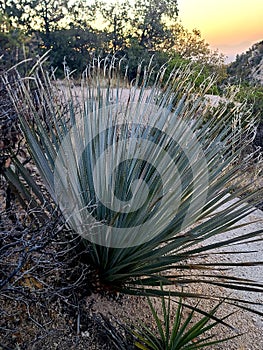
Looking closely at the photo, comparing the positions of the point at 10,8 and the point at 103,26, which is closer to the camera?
the point at 10,8

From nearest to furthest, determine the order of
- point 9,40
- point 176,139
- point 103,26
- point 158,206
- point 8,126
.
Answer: point 158,206 → point 176,139 → point 8,126 → point 9,40 → point 103,26

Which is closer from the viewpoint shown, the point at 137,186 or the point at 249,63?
the point at 137,186

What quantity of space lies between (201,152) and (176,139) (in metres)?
0.18

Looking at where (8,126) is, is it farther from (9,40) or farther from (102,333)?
(9,40)

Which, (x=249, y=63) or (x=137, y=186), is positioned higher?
(x=137, y=186)

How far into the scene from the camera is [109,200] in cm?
200

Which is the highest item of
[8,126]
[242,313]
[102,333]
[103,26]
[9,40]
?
[8,126]

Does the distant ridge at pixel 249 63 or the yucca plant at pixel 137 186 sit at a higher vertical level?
the yucca plant at pixel 137 186

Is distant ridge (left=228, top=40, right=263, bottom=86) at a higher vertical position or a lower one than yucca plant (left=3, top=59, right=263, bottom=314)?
lower

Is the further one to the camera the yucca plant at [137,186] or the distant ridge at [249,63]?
the distant ridge at [249,63]

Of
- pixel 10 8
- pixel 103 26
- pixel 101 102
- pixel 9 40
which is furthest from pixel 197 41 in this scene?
pixel 101 102

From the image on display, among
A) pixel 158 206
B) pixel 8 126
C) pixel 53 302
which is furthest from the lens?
pixel 8 126

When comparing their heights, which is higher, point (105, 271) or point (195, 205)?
point (195, 205)

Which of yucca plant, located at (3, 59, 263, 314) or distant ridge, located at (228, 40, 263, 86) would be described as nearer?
yucca plant, located at (3, 59, 263, 314)
